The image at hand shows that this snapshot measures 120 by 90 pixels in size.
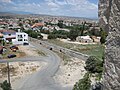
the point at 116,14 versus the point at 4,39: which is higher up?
the point at 116,14

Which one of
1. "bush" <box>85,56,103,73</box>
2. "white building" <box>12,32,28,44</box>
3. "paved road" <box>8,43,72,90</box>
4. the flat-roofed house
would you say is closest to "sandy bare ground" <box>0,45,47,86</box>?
"paved road" <box>8,43,72,90</box>

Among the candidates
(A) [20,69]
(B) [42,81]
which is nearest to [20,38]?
(A) [20,69]

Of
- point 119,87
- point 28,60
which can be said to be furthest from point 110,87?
point 28,60

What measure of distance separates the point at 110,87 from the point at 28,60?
140ft

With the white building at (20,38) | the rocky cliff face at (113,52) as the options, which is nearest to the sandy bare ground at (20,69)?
the white building at (20,38)

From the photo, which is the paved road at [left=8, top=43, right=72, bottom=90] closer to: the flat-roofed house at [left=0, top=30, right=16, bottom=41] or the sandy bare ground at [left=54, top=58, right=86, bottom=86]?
the sandy bare ground at [left=54, top=58, right=86, bottom=86]

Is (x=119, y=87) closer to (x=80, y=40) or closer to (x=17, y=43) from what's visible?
(x=17, y=43)

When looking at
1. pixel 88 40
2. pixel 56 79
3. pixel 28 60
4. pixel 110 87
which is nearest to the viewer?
pixel 110 87

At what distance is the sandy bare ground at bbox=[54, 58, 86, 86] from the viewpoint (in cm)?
3228


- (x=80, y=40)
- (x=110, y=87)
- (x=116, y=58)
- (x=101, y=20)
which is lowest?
(x=80, y=40)

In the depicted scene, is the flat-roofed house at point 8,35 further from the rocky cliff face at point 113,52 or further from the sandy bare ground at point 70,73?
the rocky cliff face at point 113,52

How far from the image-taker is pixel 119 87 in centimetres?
481

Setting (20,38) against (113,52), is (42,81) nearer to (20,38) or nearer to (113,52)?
(113,52)

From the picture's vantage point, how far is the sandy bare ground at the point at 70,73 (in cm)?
3228
